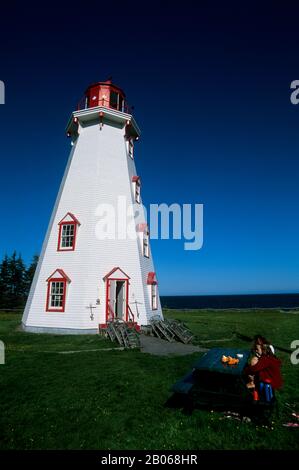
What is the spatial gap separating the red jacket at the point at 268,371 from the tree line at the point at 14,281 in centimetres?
5423

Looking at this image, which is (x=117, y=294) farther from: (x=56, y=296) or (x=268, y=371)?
(x=268, y=371)

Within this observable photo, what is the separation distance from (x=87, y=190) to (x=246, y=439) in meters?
17.2

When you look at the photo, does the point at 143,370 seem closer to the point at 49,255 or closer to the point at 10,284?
the point at 49,255

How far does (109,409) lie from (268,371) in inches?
149

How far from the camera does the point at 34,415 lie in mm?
6543

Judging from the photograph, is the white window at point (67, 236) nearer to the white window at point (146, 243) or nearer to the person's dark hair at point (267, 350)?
the white window at point (146, 243)

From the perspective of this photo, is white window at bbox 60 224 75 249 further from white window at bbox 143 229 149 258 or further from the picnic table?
the picnic table

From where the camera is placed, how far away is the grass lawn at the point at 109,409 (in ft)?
17.9

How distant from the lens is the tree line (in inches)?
2147

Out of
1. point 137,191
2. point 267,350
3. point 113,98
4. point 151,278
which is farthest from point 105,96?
point 267,350

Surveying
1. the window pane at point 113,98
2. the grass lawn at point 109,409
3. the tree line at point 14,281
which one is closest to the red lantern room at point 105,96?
the window pane at point 113,98

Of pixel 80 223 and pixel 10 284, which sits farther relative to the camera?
pixel 10 284

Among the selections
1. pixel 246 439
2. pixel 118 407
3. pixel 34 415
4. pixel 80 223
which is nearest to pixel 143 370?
pixel 118 407

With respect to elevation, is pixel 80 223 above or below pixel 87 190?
below
